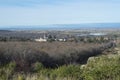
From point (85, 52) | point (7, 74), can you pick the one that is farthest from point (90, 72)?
point (85, 52)

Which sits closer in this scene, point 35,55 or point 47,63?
point 35,55

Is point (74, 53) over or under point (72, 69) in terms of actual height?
under

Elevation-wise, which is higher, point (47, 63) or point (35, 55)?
point (35, 55)

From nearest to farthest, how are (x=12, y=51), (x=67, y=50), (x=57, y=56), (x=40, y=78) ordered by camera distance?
1. (x=40, y=78)
2. (x=12, y=51)
3. (x=57, y=56)
4. (x=67, y=50)

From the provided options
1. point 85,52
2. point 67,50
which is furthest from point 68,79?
point 85,52

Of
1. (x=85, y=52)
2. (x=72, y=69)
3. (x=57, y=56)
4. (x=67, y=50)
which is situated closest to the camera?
(x=72, y=69)

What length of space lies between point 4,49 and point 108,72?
33112 mm

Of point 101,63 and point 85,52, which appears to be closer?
point 101,63

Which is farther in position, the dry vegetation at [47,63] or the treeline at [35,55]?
the treeline at [35,55]

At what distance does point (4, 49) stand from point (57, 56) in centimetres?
1116

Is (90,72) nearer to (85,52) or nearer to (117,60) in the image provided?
(117,60)

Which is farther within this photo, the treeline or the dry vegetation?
the treeline

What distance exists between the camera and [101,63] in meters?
10.2

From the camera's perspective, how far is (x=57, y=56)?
164 ft
